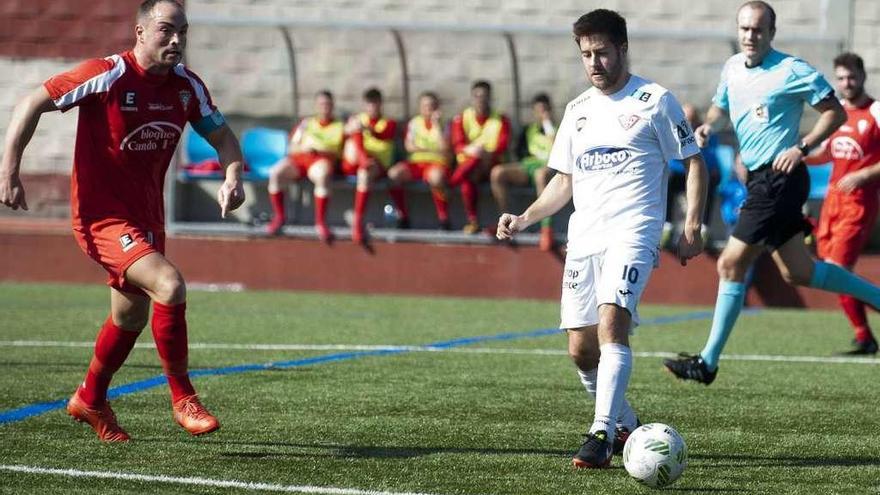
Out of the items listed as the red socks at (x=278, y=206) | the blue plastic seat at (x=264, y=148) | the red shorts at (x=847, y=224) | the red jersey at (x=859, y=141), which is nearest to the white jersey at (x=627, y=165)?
the red shorts at (x=847, y=224)

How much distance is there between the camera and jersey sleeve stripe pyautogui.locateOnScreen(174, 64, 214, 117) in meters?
6.00

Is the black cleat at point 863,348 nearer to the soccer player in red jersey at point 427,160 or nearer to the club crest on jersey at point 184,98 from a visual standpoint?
A: the club crest on jersey at point 184,98

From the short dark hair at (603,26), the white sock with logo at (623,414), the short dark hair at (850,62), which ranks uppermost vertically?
the short dark hair at (603,26)

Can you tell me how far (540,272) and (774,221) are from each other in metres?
7.26

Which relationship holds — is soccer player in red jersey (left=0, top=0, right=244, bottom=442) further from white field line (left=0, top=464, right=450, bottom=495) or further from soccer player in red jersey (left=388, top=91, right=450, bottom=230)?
soccer player in red jersey (left=388, top=91, right=450, bottom=230)

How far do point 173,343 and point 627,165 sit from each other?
195cm

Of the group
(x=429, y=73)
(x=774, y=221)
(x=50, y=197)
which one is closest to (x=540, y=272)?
(x=429, y=73)

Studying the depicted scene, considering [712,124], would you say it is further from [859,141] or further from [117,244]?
[117,244]

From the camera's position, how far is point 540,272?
1505 centimetres

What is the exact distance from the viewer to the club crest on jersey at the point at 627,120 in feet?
18.1

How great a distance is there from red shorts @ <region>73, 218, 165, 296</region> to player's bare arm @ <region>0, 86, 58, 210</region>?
1.20 ft

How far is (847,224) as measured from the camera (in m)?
10.1

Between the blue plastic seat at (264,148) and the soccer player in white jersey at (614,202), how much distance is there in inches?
438

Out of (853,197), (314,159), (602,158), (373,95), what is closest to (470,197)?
(373,95)
